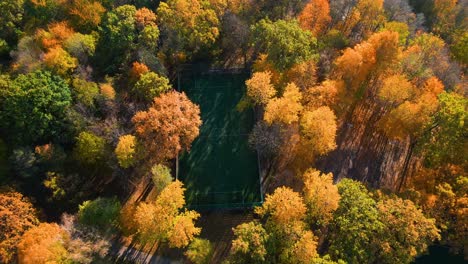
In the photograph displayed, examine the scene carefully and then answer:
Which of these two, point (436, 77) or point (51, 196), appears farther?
point (436, 77)

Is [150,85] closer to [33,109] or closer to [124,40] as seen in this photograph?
[124,40]

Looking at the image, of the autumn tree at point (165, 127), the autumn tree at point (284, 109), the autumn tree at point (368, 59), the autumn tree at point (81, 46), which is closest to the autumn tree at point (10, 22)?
the autumn tree at point (81, 46)

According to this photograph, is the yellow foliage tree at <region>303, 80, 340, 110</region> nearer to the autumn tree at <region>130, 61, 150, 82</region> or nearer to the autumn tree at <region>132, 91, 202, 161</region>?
the autumn tree at <region>132, 91, 202, 161</region>

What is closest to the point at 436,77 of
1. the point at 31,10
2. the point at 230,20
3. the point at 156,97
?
the point at 230,20

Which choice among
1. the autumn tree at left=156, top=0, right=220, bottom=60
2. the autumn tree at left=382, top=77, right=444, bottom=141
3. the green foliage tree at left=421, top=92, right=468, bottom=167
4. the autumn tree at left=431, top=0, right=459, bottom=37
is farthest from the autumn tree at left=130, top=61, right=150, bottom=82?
the autumn tree at left=431, top=0, right=459, bottom=37

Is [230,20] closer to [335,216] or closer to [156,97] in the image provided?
[156,97]
